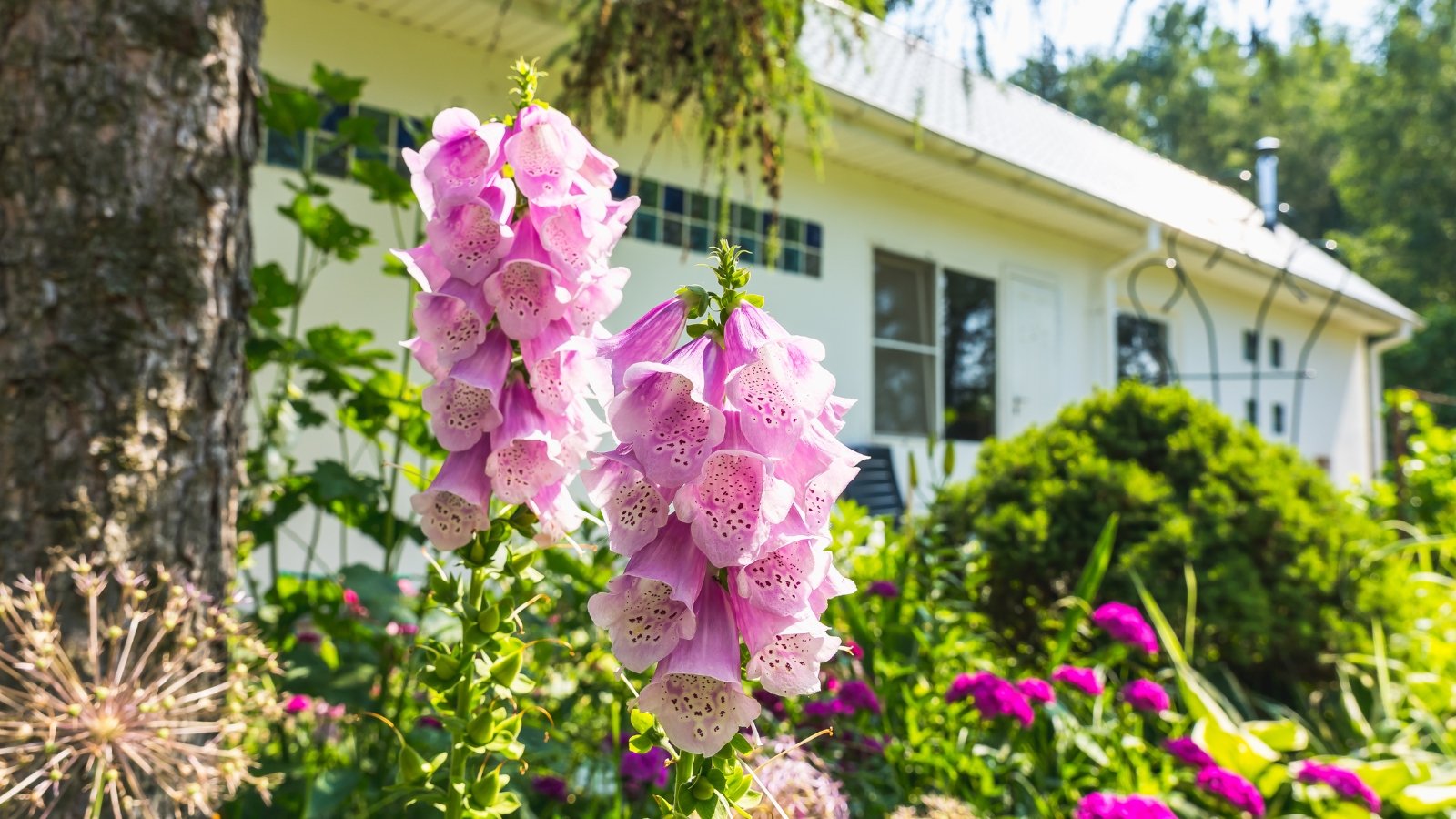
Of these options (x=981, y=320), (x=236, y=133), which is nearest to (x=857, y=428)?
(x=981, y=320)

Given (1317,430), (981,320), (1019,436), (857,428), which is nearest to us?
(1019,436)

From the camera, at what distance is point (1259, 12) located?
3.08 meters

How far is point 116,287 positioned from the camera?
192cm

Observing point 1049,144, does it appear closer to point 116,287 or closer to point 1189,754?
point 1189,754

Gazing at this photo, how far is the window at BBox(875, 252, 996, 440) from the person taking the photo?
802 cm

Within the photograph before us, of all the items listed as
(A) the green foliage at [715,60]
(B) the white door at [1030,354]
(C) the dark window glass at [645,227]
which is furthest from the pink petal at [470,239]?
(B) the white door at [1030,354]

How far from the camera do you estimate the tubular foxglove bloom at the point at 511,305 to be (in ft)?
3.39

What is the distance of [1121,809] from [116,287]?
2.26m

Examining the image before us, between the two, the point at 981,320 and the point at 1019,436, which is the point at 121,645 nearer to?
the point at 1019,436

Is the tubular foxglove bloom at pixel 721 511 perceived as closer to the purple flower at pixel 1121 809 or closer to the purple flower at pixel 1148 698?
the purple flower at pixel 1121 809

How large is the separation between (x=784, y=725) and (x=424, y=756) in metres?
0.85

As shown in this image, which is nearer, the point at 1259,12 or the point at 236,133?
the point at 236,133

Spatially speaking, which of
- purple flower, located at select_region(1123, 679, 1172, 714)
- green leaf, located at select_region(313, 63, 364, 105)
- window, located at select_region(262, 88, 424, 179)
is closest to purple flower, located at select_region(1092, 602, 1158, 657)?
purple flower, located at select_region(1123, 679, 1172, 714)

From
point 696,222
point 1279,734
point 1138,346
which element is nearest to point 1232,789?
point 1279,734
